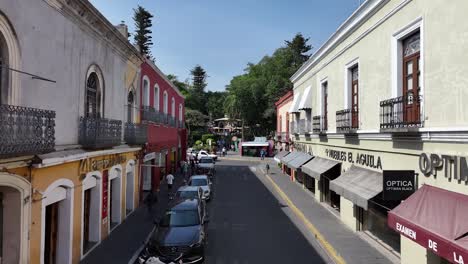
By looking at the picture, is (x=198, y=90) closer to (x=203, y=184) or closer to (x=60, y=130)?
(x=203, y=184)

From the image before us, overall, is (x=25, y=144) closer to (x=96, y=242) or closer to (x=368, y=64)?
(x=96, y=242)

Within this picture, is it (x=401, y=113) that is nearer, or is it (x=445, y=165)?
(x=445, y=165)

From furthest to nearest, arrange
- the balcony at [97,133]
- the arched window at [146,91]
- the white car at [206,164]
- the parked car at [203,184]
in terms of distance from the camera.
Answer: the white car at [206,164], the parked car at [203,184], the arched window at [146,91], the balcony at [97,133]

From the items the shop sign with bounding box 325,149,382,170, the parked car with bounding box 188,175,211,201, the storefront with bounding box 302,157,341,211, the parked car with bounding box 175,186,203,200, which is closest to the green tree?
the parked car with bounding box 188,175,211,201

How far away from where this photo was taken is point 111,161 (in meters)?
15.8

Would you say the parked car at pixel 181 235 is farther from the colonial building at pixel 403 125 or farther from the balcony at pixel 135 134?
the colonial building at pixel 403 125

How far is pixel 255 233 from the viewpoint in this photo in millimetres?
16391

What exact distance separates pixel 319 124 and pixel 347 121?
520cm

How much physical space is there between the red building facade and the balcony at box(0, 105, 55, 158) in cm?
1149

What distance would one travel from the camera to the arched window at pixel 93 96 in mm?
Answer: 13825

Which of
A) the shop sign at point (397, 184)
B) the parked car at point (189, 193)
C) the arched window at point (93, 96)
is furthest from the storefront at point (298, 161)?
the arched window at point (93, 96)

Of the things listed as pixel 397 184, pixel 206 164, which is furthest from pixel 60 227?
pixel 206 164

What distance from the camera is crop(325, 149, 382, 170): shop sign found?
13530mm

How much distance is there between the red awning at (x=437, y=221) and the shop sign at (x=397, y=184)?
25.3 inches
